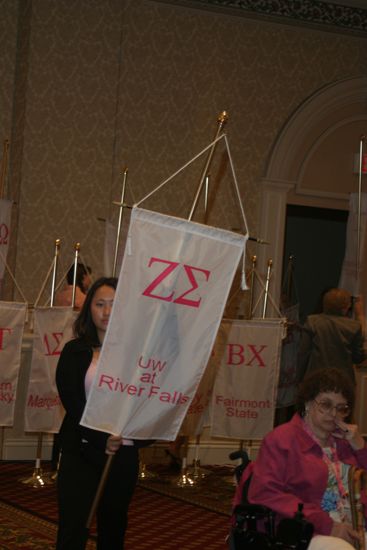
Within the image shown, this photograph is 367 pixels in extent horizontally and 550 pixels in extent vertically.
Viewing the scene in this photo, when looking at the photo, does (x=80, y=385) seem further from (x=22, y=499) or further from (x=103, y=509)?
(x=22, y=499)

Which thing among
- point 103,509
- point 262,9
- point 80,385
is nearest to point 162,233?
point 80,385

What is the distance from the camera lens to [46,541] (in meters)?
5.34

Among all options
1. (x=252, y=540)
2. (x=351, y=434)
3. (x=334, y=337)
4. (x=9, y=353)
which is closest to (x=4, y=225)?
(x=9, y=353)

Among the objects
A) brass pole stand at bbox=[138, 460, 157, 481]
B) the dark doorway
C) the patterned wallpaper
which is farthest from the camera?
the dark doorway

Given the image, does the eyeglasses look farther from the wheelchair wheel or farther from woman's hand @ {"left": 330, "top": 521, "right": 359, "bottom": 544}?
the wheelchair wheel

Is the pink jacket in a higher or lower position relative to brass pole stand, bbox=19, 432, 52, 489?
higher

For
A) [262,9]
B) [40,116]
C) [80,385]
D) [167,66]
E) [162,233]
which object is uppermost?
[262,9]

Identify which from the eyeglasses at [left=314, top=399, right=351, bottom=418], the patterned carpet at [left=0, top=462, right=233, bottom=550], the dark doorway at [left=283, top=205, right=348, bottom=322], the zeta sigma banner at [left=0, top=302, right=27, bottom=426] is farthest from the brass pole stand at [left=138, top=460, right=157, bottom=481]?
the eyeglasses at [left=314, top=399, right=351, bottom=418]

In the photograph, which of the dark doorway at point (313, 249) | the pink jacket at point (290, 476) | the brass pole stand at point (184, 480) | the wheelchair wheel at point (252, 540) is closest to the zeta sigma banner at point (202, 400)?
the brass pole stand at point (184, 480)

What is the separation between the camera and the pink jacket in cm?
371

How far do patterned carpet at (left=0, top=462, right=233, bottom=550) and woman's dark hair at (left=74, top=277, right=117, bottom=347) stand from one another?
177cm

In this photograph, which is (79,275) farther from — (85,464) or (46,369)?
(85,464)

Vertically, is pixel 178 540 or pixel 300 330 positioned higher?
pixel 300 330

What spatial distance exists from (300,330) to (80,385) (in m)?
4.48
